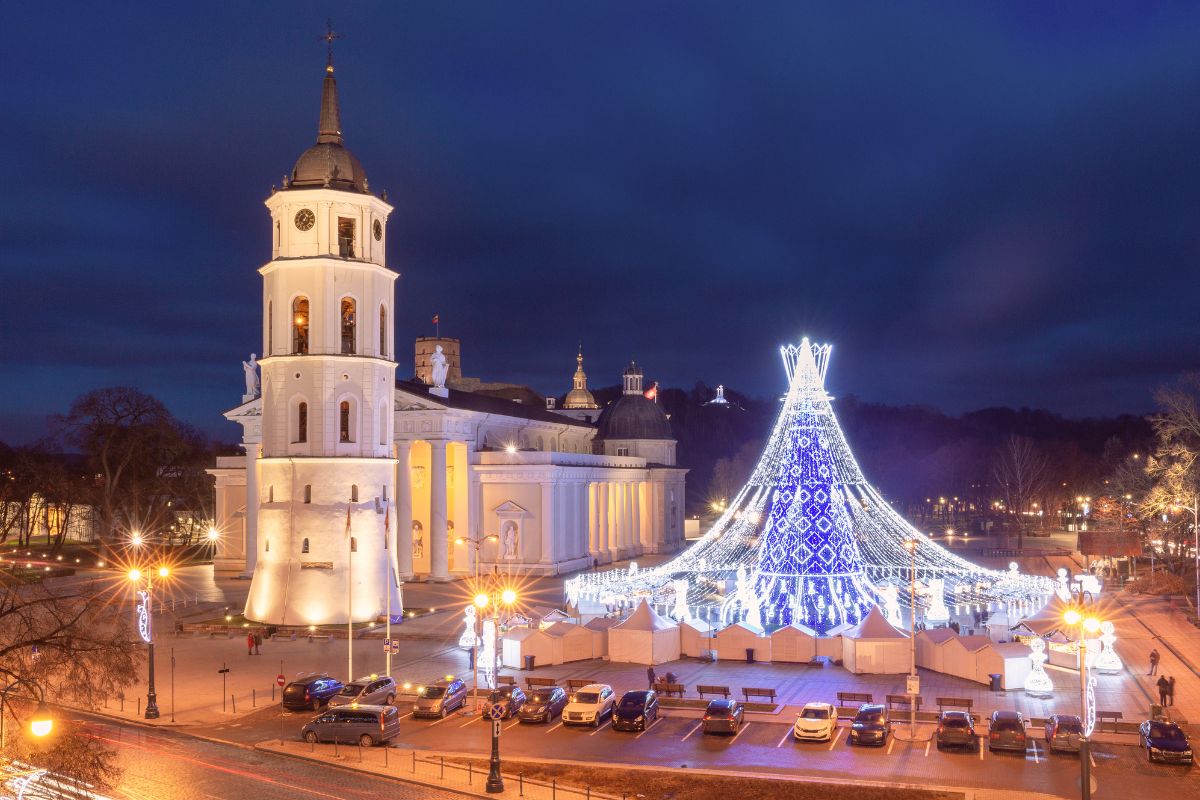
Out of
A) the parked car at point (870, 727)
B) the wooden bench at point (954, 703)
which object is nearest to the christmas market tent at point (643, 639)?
the wooden bench at point (954, 703)

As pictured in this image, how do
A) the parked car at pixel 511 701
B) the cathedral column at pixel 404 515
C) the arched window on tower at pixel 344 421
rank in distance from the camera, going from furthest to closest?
the cathedral column at pixel 404 515 → the arched window on tower at pixel 344 421 → the parked car at pixel 511 701

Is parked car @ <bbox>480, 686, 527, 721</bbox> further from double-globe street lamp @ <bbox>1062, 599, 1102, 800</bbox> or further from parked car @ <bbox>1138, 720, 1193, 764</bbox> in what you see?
parked car @ <bbox>1138, 720, 1193, 764</bbox>

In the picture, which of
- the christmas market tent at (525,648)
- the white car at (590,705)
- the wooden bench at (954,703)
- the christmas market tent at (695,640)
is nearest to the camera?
the white car at (590,705)

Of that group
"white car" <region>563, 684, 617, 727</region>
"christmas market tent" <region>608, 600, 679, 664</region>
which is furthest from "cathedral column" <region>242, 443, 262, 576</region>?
"white car" <region>563, 684, 617, 727</region>

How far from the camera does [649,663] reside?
44.2 metres

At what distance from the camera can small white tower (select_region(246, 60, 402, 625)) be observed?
54.9m

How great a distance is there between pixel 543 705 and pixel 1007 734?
1311 centimetres

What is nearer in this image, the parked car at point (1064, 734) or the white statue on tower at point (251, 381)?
the parked car at point (1064, 734)

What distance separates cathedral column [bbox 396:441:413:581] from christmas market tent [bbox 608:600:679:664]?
94.2 ft

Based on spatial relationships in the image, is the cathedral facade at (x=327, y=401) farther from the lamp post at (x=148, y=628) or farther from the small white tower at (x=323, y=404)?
the lamp post at (x=148, y=628)

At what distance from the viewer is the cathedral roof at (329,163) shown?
2205 inches

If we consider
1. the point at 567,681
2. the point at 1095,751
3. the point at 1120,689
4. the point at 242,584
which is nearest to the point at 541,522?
the point at 242,584

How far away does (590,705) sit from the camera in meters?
34.0

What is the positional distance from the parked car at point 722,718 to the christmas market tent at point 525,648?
1201 centimetres
